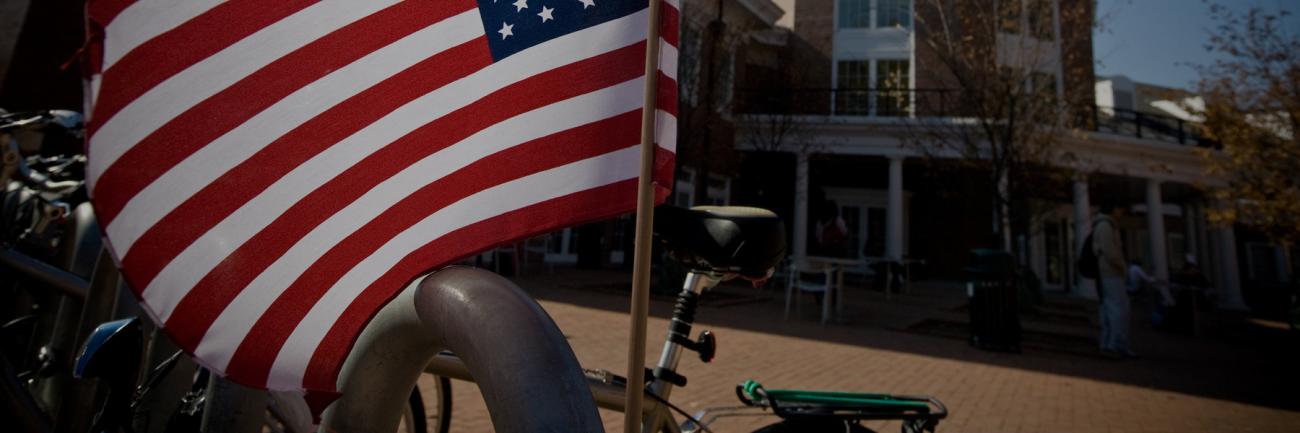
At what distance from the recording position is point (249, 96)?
85 cm

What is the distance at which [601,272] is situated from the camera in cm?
1496

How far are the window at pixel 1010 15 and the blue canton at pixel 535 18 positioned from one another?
1171 cm

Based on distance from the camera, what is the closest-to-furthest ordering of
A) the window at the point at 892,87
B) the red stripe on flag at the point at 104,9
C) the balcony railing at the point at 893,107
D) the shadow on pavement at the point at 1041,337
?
the red stripe on flag at the point at 104,9
the shadow on pavement at the point at 1041,337
the balcony railing at the point at 893,107
the window at the point at 892,87

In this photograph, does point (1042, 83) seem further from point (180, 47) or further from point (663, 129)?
point (180, 47)

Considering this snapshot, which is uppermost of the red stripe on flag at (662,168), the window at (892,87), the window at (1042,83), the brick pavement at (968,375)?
the window at (892,87)

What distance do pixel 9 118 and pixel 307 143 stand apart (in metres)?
2.22

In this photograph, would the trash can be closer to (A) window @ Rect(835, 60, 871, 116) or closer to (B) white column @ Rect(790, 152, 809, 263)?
(B) white column @ Rect(790, 152, 809, 263)

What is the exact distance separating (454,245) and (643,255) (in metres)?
0.29

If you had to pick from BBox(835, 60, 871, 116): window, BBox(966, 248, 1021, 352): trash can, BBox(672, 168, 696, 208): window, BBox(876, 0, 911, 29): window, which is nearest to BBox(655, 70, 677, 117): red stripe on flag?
BBox(966, 248, 1021, 352): trash can

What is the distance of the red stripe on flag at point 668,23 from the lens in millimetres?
907

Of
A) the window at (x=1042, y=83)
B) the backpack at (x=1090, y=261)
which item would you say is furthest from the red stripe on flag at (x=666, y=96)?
the window at (x=1042, y=83)

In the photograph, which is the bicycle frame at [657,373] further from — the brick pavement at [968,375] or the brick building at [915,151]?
the brick building at [915,151]

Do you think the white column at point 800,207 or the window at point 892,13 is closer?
the white column at point 800,207

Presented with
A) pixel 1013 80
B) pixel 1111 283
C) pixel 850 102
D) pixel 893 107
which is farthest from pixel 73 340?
pixel 850 102
